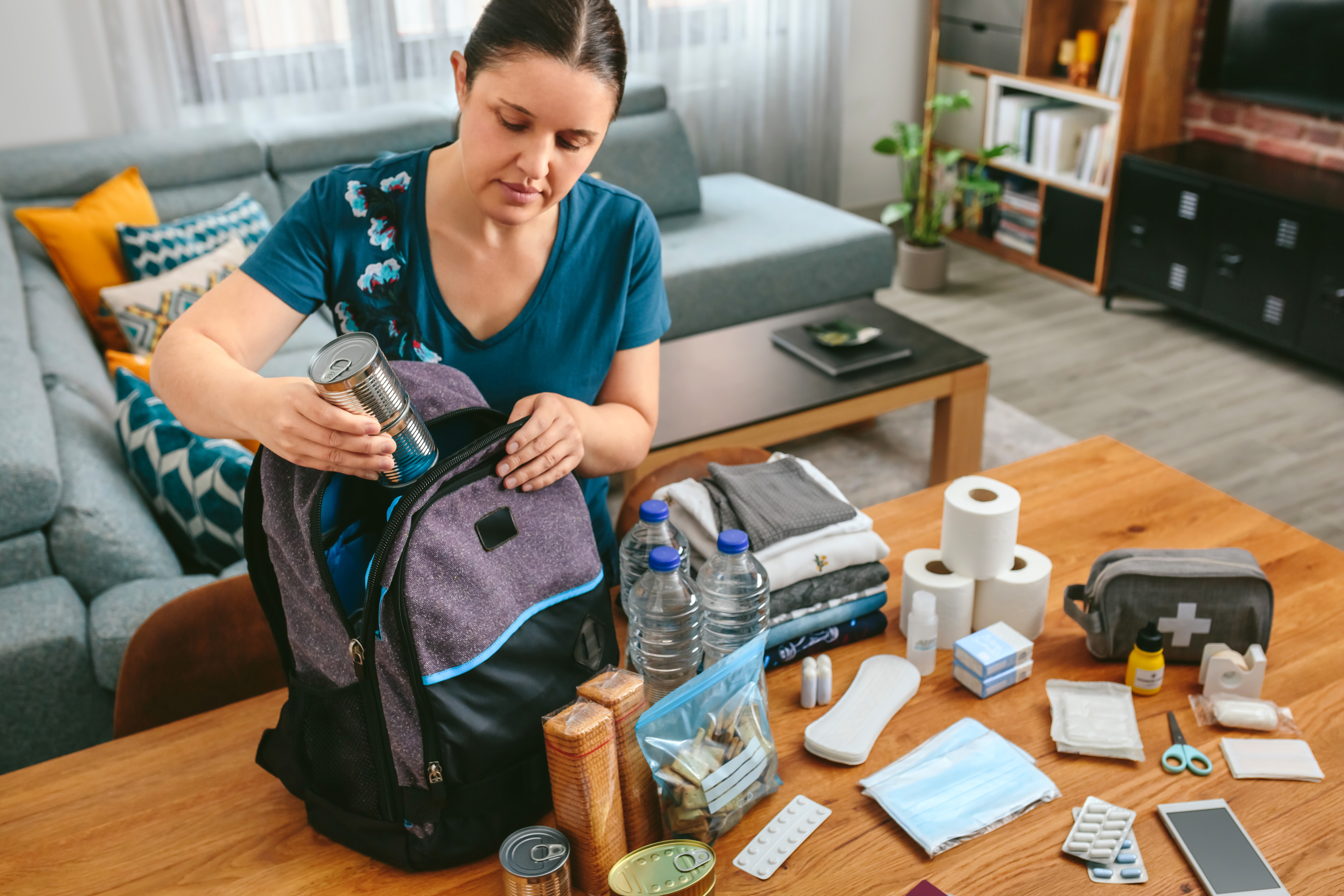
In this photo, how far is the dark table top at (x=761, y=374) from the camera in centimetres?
242

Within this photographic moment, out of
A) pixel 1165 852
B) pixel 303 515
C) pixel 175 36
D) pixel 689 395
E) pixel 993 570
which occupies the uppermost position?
pixel 175 36

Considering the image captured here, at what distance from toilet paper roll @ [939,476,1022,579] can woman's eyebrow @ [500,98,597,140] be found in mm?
563

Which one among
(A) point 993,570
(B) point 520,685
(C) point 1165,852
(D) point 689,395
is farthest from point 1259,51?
(B) point 520,685

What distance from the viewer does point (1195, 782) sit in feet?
3.31

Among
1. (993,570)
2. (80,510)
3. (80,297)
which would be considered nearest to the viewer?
(993,570)

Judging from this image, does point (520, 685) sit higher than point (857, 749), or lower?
higher

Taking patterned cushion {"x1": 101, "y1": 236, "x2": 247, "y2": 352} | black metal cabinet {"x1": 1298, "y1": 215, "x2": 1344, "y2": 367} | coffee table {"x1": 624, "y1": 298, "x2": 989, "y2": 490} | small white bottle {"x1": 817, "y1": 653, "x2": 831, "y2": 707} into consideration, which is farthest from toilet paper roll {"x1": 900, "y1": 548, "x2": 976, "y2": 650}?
black metal cabinet {"x1": 1298, "y1": 215, "x2": 1344, "y2": 367}

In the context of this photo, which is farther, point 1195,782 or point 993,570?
point 993,570

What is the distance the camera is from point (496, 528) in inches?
37.0

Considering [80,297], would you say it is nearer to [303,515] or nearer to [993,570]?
[303,515]

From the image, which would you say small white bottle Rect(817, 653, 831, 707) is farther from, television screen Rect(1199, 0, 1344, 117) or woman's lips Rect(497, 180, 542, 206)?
television screen Rect(1199, 0, 1344, 117)

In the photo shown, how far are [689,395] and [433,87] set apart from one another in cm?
213

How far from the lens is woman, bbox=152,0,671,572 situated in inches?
37.8

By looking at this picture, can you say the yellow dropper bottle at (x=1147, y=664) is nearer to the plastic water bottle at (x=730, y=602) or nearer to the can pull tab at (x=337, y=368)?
the plastic water bottle at (x=730, y=602)
